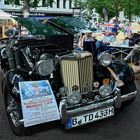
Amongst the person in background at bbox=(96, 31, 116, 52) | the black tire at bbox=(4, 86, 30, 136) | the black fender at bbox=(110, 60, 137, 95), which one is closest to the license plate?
the black fender at bbox=(110, 60, 137, 95)

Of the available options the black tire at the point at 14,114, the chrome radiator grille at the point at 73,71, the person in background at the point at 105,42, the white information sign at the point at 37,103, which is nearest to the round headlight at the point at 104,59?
the chrome radiator grille at the point at 73,71

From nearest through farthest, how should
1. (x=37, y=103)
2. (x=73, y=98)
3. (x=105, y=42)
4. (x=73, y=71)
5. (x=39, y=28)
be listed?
(x=37, y=103)
(x=73, y=98)
(x=73, y=71)
(x=39, y=28)
(x=105, y=42)

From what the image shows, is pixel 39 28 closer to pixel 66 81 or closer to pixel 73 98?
pixel 66 81

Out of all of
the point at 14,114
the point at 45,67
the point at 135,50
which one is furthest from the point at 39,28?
the point at 135,50

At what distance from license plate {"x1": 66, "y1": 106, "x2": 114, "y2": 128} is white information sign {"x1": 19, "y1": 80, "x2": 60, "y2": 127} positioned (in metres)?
0.23

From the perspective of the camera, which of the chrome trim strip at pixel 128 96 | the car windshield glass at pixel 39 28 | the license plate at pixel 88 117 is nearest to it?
the license plate at pixel 88 117

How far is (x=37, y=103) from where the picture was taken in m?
4.23

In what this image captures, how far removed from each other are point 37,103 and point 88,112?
0.75 metres

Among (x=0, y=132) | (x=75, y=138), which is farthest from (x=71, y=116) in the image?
(x=0, y=132)

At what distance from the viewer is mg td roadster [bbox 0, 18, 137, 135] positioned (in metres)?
4.36

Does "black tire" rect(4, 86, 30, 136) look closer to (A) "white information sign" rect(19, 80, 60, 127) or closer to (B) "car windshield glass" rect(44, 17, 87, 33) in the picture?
(A) "white information sign" rect(19, 80, 60, 127)

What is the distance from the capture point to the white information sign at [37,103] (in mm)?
4156

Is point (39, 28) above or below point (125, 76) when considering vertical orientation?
Answer: above

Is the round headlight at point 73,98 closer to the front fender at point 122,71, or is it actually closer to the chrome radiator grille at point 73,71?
the chrome radiator grille at point 73,71
